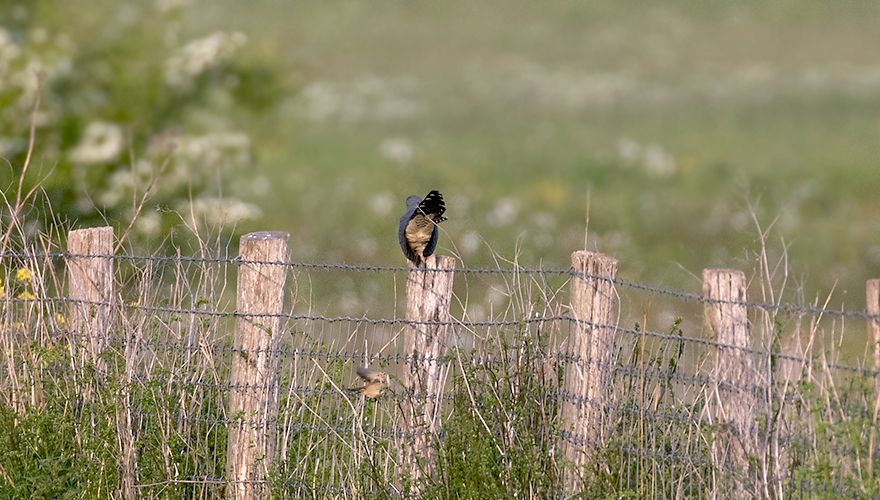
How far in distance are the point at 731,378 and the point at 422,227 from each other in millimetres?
1582

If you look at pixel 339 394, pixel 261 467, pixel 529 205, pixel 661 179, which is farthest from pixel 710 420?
pixel 661 179

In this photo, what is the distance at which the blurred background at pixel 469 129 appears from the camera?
14.5 m

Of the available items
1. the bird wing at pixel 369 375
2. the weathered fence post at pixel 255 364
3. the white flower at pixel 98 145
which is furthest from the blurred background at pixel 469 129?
the bird wing at pixel 369 375

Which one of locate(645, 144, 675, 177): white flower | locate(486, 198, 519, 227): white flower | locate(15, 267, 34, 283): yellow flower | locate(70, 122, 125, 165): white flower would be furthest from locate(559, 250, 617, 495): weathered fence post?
locate(645, 144, 675, 177): white flower

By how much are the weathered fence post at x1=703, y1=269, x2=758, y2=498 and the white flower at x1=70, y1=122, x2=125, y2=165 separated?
35.0 feet

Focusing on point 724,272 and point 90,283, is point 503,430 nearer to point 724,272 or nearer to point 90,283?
point 724,272

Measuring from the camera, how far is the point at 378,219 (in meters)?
19.9

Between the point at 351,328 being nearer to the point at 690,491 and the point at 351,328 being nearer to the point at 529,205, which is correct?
the point at 690,491

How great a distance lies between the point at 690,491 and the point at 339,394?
5.72 feet

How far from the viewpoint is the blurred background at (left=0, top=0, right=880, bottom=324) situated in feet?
47.7

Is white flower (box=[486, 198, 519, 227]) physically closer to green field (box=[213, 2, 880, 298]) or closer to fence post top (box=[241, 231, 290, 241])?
green field (box=[213, 2, 880, 298])

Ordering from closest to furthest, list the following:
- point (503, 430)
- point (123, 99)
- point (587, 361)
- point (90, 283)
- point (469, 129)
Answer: point (503, 430)
point (587, 361)
point (90, 283)
point (123, 99)
point (469, 129)

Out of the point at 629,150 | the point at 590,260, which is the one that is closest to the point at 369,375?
the point at 590,260

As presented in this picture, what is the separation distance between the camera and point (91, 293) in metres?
6.79
